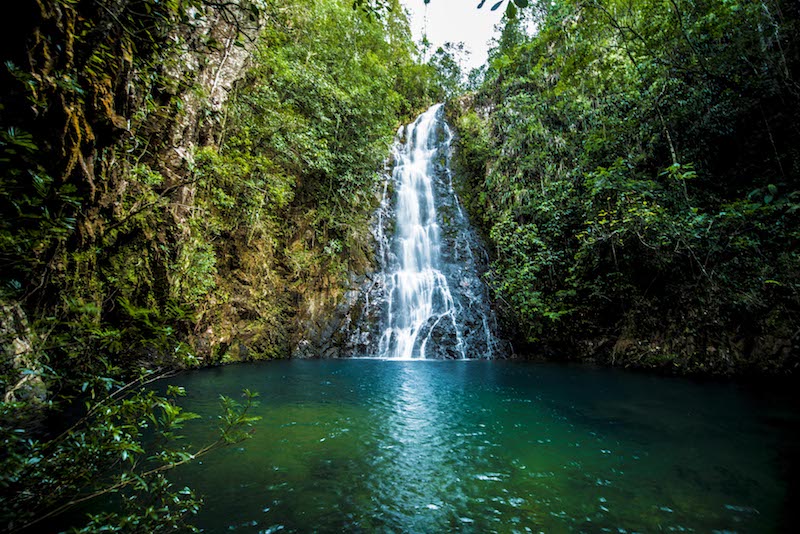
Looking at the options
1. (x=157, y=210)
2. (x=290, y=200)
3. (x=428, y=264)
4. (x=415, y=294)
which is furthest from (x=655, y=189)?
(x=290, y=200)

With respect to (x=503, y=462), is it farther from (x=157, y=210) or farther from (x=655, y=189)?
(x=157, y=210)

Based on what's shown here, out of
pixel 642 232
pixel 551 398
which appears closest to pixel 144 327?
pixel 551 398

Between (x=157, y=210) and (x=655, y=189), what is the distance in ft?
35.9

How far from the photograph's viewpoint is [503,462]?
13.0 feet

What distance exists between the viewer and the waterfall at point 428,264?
12859 mm

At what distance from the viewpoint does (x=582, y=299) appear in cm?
1118

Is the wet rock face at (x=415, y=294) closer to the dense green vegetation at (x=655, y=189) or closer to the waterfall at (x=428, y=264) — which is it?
the waterfall at (x=428, y=264)

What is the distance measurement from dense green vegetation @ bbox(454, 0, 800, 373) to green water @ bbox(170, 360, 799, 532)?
2.28m

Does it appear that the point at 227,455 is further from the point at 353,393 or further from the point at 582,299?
the point at 582,299

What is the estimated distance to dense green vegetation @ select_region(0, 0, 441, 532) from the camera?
1839 millimetres

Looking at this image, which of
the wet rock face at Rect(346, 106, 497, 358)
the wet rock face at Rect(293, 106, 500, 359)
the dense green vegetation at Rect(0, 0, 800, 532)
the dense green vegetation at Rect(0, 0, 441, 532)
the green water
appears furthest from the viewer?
the wet rock face at Rect(346, 106, 497, 358)

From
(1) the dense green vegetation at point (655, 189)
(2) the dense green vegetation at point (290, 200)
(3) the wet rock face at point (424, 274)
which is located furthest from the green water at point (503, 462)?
(3) the wet rock face at point (424, 274)

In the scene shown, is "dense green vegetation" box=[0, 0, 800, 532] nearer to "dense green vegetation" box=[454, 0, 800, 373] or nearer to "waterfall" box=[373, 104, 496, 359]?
"dense green vegetation" box=[454, 0, 800, 373]

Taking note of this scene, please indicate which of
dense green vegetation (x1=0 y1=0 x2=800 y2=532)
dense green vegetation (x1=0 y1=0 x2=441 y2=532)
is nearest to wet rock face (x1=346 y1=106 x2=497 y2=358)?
dense green vegetation (x1=0 y1=0 x2=800 y2=532)
